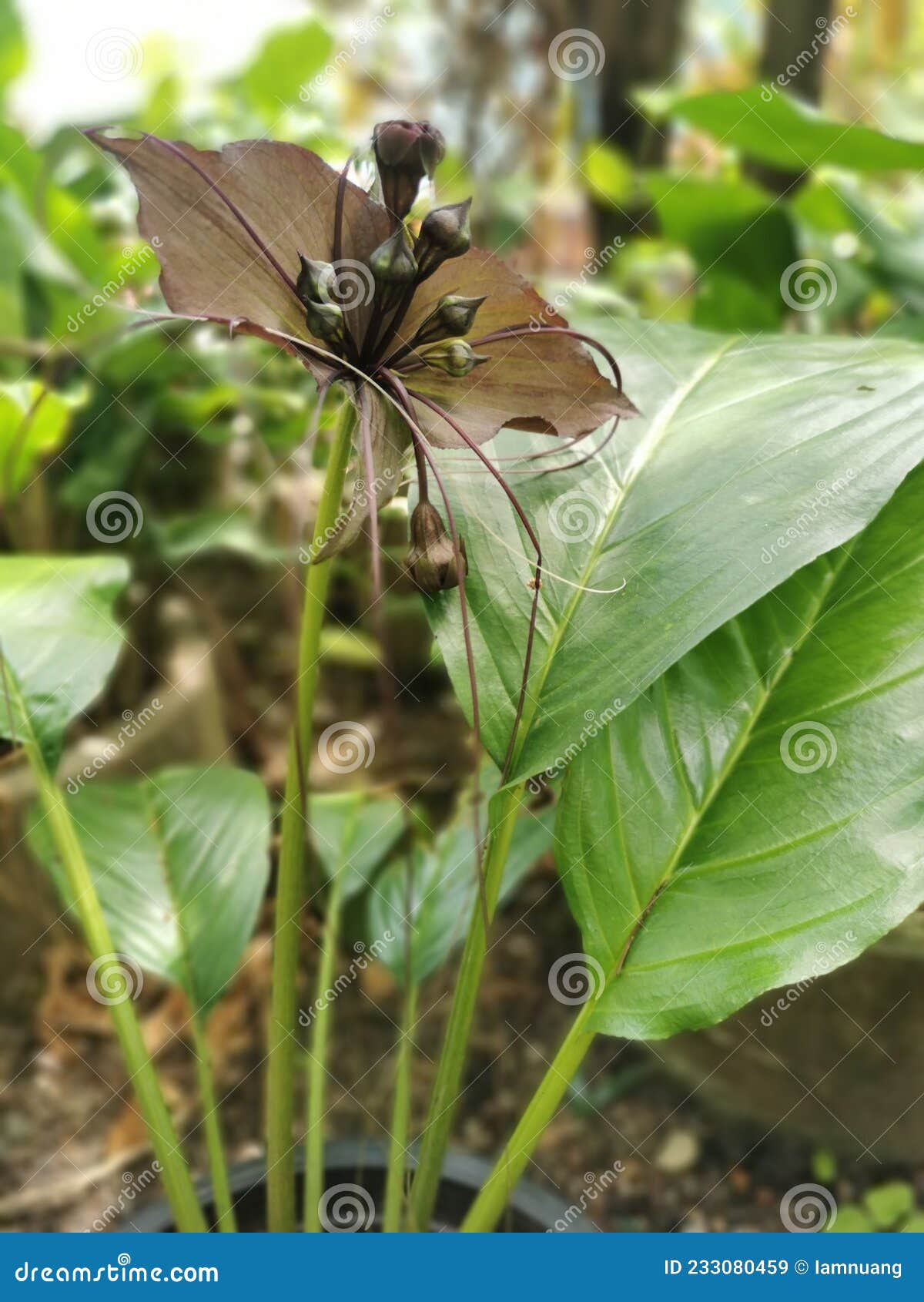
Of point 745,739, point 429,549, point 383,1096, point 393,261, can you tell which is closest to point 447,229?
point 393,261

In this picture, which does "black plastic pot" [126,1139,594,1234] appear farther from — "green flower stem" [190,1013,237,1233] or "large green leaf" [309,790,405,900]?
"large green leaf" [309,790,405,900]

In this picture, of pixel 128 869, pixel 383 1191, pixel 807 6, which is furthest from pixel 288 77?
pixel 383 1191

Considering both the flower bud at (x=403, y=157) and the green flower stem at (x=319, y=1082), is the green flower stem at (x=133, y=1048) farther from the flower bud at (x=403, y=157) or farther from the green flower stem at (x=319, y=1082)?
the flower bud at (x=403, y=157)

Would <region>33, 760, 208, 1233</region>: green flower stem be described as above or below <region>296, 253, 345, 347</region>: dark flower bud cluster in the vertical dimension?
below

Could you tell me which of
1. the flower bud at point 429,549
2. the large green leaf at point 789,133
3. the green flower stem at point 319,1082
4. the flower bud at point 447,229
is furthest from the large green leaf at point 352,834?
the large green leaf at point 789,133

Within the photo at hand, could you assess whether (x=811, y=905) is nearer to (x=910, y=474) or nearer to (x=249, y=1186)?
(x=910, y=474)

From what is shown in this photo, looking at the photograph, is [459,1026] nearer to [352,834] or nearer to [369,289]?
[352,834]

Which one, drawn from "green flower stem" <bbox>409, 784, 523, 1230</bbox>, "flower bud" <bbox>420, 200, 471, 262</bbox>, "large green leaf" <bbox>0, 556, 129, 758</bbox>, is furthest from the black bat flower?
"large green leaf" <bbox>0, 556, 129, 758</bbox>
